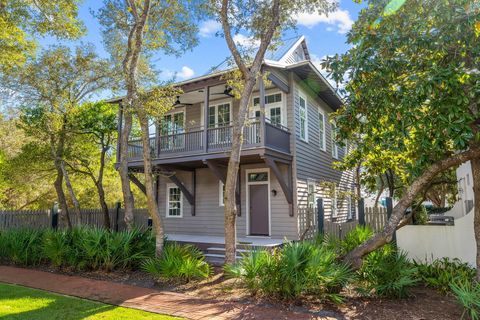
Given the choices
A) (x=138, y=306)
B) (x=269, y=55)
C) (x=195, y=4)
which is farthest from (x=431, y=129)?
(x=269, y=55)

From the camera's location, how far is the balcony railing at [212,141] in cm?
1061

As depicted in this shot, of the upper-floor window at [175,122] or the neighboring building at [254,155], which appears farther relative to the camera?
the upper-floor window at [175,122]

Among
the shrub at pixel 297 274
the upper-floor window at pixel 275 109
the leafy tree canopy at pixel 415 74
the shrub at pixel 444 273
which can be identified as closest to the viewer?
the leafy tree canopy at pixel 415 74

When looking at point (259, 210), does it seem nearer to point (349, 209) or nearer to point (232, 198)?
point (232, 198)

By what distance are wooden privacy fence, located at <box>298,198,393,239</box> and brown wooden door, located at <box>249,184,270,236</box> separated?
1.36m

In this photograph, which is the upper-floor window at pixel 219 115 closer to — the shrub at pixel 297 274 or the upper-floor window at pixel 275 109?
the upper-floor window at pixel 275 109

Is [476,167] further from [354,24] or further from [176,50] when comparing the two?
[176,50]

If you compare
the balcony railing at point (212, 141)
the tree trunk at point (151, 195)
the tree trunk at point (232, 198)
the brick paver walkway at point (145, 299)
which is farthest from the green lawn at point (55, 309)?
the balcony railing at point (212, 141)

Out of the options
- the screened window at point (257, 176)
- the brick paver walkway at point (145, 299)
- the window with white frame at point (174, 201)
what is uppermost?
the screened window at point (257, 176)

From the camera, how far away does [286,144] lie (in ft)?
38.4

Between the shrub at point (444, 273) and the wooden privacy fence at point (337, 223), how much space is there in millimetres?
2265

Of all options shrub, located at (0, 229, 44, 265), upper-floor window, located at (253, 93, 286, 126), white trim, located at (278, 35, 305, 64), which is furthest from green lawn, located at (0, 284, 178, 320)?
white trim, located at (278, 35, 305, 64)

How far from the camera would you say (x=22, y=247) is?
30.1ft

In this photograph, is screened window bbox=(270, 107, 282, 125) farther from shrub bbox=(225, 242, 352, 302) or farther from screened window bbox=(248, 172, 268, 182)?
shrub bbox=(225, 242, 352, 302)
